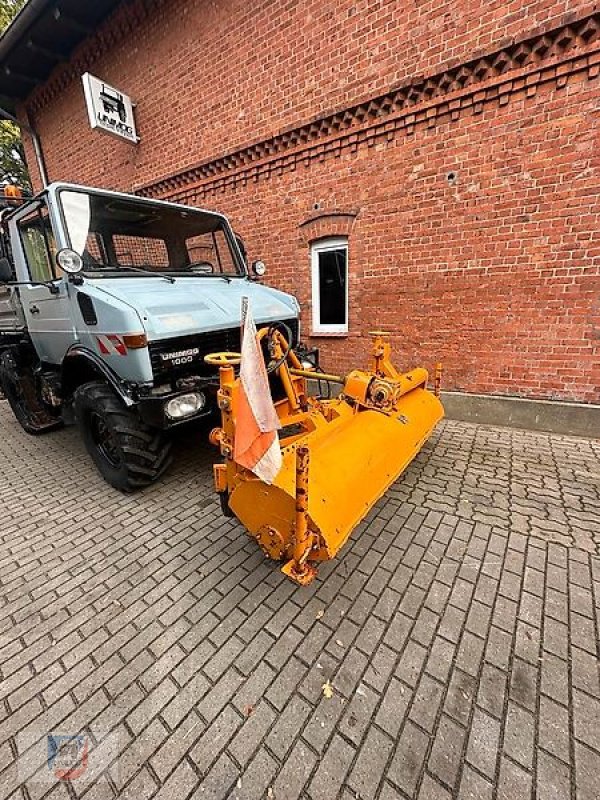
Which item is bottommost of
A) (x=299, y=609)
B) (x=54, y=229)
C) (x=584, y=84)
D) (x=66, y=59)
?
(x=299, y=609)

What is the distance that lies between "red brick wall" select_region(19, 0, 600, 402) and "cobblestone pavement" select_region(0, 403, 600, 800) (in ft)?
7.32

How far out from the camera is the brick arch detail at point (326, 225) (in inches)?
203

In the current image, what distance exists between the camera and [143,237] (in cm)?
373

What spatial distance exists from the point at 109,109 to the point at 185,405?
7179mm

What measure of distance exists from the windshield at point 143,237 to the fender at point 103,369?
697 mm

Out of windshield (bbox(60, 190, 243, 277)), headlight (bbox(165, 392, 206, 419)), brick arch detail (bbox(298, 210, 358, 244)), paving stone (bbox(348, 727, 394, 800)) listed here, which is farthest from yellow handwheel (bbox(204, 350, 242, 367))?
brick arch detail (bbox(298, 210, 358, 244))

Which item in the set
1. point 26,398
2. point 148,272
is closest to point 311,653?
point 148,272

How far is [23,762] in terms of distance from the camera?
1422 mm

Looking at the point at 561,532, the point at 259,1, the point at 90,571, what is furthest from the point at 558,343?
the point at 259,1

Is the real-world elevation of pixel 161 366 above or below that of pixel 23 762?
above

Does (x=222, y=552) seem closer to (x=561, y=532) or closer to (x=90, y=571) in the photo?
(x=90, y=571)

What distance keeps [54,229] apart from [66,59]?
7.87m

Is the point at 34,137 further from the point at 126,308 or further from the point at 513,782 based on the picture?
the point at 513,782

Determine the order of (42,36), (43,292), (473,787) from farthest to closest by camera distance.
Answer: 1. (42,36)
2. (43,292)
3. (473,787)
